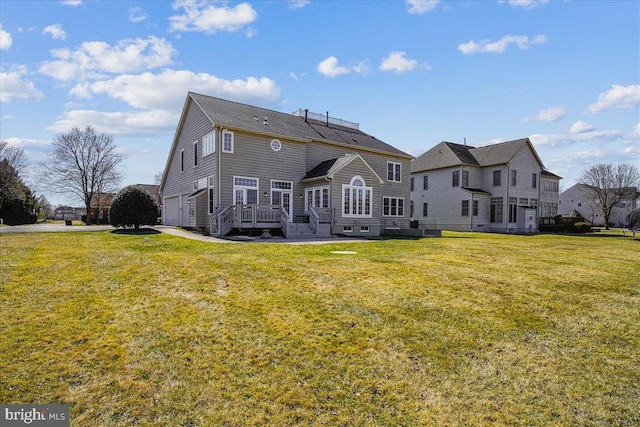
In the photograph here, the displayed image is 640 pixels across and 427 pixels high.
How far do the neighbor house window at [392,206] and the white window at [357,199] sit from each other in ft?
15.4

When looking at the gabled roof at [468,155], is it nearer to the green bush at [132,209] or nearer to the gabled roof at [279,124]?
the gabled roof at [279,124]

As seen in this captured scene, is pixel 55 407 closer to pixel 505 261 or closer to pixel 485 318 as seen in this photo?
pixel 485 318

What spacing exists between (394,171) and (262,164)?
460 inches

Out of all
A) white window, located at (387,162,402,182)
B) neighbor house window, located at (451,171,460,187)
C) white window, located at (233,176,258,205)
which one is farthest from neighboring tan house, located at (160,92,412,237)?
neighbor house window, located at (451,171,460,187)

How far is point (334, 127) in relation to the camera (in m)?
28.2

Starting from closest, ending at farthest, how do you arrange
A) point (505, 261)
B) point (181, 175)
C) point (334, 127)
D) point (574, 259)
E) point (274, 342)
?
1. point (274, 342)
2. point (505, 261)
3. point (574, 259)
4. point (181, 175)
5. point (334, 127)

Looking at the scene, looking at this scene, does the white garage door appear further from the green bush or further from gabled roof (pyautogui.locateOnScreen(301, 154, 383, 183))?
gabled roof (pyautogui.locateOnScreen(301, 154, 383, 183))

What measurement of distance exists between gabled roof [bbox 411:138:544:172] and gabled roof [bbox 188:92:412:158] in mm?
8801

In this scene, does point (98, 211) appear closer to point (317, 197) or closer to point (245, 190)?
point (245, 190)

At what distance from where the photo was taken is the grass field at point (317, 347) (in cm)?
373

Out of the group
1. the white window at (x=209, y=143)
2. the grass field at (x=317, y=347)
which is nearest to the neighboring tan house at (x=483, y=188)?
the white window at (x=209, y=143)

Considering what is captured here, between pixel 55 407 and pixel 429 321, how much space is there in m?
4.81

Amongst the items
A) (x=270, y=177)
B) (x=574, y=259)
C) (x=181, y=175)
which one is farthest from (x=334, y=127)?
(x=574, y=259)

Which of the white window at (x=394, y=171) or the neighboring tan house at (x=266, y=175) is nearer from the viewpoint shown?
the neighboring tan house at (x=266, y=175)
